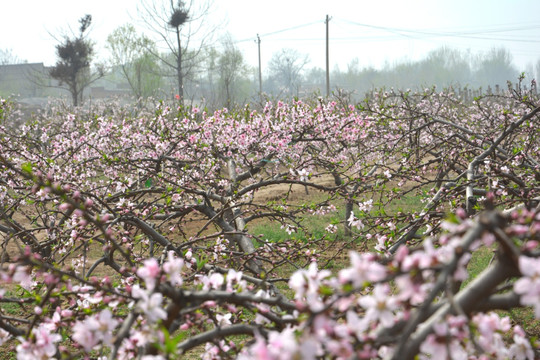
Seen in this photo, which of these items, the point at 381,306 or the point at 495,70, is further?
the point at 495,70

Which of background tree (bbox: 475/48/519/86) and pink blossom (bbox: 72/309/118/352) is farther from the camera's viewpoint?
background tree (bbox: 475/48/519/86)

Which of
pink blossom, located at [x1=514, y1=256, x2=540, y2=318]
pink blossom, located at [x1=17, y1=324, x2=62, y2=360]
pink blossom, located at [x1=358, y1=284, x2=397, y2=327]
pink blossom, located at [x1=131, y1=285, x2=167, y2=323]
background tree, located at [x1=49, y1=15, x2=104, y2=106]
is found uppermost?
background tree, located at [x1=49, y1=15, x2=104, y2=106]

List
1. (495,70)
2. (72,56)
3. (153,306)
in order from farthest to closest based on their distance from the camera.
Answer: (495,70) → (72,56) → (153,306)

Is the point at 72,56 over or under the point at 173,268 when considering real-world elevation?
over

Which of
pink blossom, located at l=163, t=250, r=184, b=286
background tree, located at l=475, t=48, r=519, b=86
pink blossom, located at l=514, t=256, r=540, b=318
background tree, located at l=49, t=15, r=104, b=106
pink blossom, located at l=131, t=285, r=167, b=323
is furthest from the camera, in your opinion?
background tree, located at l=475, t=48, r=519, b=86

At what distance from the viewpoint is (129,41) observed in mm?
34000

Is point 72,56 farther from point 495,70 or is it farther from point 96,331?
point 495,70

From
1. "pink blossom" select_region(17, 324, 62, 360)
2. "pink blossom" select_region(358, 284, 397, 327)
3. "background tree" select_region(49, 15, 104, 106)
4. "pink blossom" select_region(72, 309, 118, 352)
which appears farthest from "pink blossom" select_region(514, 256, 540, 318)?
"background tree" select_region(49, 15, 104, 106)

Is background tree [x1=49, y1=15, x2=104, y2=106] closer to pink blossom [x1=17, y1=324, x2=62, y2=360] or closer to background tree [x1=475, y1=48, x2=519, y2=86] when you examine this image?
pink blossom [x1=17, y1=324, x2=62, y2=360]

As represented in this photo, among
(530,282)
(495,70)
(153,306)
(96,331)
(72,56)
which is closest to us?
(530,282)

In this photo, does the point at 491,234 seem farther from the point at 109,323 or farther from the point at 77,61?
the point at 77,61

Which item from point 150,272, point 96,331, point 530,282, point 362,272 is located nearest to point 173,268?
point 150,272

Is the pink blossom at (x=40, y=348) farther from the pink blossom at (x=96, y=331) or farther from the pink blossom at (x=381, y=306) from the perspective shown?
the pink blossom at (x=381, y=306)

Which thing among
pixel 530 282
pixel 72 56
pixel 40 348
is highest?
pixel 72 56
